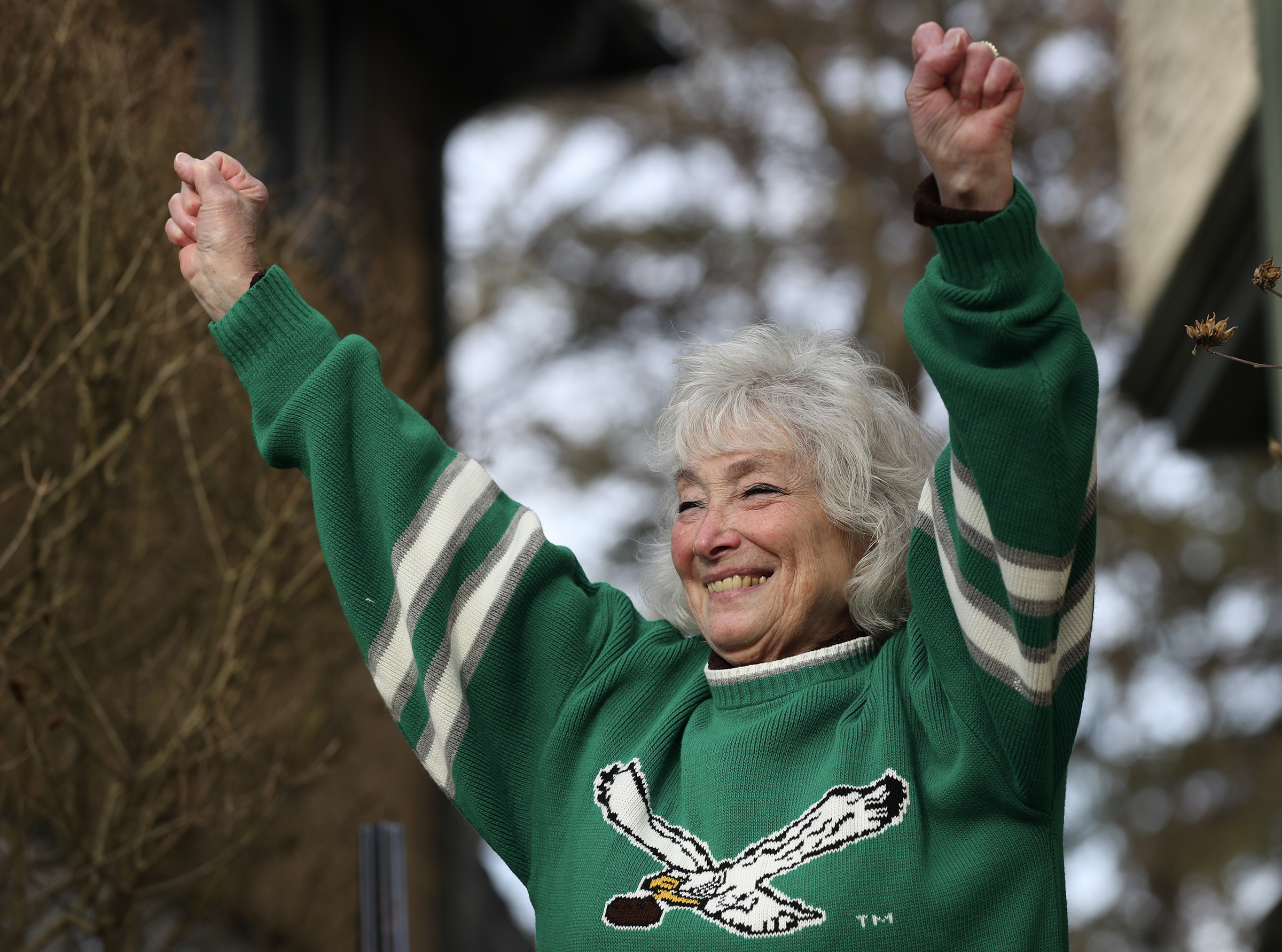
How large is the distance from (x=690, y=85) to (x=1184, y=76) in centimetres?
741

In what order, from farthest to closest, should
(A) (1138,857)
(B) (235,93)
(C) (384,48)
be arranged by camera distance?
(A) (1138,857) < (C) (384,48) < (B) (235,93)

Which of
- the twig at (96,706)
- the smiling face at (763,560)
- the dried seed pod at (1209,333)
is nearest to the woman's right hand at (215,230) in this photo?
the smiling face at (763,560)

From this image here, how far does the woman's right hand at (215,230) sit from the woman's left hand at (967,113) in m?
1.11

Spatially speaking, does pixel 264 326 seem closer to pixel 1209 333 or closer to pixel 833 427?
pixel 833 427

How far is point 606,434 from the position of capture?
13.8m

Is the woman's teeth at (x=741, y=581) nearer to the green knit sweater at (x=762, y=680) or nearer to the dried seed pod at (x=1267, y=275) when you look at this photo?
the green knit sweater at (x=762, y=680)

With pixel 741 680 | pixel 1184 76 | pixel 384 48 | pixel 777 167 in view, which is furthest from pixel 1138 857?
pixel 741 680

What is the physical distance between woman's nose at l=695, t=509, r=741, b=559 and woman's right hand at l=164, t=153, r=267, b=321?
31.4 inches

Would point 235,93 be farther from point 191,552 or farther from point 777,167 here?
point 777,167

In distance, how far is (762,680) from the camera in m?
2.12

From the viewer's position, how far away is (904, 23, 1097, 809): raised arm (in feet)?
5.33

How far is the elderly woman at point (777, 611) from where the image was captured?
169 centimetres

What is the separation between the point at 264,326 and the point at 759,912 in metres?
1.13

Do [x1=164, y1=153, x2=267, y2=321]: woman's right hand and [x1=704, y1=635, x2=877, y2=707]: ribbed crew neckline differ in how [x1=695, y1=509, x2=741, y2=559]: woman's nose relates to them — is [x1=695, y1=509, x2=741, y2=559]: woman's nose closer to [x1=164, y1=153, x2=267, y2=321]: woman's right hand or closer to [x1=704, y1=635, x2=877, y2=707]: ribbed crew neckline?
[x1=704, y1=635, x2=877, y2=707]: ribbed crew neckline
